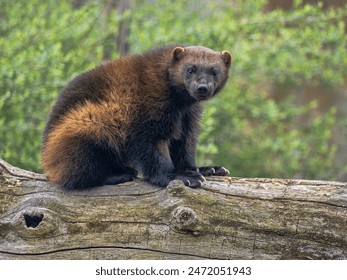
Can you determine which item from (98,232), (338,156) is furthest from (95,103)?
(338,156)

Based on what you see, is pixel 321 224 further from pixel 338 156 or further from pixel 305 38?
pixel 338 156

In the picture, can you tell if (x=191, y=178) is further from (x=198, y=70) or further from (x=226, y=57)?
(x=226, y=57)

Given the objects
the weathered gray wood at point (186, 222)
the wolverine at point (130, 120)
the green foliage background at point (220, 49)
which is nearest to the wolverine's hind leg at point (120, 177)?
the wolverine at point (130, 120)

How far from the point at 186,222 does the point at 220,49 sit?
4.14 m

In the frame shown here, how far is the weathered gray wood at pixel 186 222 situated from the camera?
4203 mm

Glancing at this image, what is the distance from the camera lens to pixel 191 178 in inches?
179

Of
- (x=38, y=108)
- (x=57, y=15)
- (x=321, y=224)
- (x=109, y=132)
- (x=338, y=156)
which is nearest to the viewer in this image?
(x=321, y=224)

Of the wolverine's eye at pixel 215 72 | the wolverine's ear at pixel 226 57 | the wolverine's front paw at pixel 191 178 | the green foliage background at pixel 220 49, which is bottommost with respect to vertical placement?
the wolverine's front paw at pixel 191 178

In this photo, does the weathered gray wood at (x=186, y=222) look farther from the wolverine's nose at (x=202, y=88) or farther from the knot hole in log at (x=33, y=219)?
the wolverine's nose at (x=202, y=88)

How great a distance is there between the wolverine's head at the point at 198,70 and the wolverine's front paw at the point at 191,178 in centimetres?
62

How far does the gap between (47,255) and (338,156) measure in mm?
9630

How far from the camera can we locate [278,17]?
861 cm

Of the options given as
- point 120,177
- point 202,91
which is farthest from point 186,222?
point 202,91

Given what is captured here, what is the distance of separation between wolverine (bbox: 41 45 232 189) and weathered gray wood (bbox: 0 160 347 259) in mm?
238
